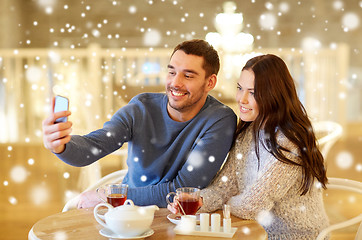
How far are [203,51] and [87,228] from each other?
2.47ft

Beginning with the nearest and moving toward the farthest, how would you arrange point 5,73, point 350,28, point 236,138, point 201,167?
point 201,167, point 236,138, point 5,73, point 350,28

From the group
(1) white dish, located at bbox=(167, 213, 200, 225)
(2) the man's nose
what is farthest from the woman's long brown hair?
(1) white dish, located at bbox=(167, 213, 200, 225)

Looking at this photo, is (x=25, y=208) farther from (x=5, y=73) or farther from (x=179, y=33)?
(x=179, y=33)

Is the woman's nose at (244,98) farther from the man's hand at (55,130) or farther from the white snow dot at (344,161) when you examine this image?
the white snow dot at (344,161)

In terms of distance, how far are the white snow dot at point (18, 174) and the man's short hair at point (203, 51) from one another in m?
2.41

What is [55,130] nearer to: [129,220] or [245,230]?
[129,220]

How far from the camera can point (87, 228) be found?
1138mm

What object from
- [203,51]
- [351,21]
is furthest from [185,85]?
[351,21]

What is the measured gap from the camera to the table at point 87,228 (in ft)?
3.52

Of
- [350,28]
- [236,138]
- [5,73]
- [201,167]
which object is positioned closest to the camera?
[201,167]

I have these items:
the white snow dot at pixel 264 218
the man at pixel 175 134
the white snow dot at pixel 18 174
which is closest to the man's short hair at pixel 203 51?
the man at pixel 175 134

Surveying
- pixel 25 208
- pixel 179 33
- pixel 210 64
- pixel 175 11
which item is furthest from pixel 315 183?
pixel 175 11

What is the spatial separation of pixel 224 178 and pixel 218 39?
2857mm

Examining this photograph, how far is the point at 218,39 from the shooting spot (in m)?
4.13
